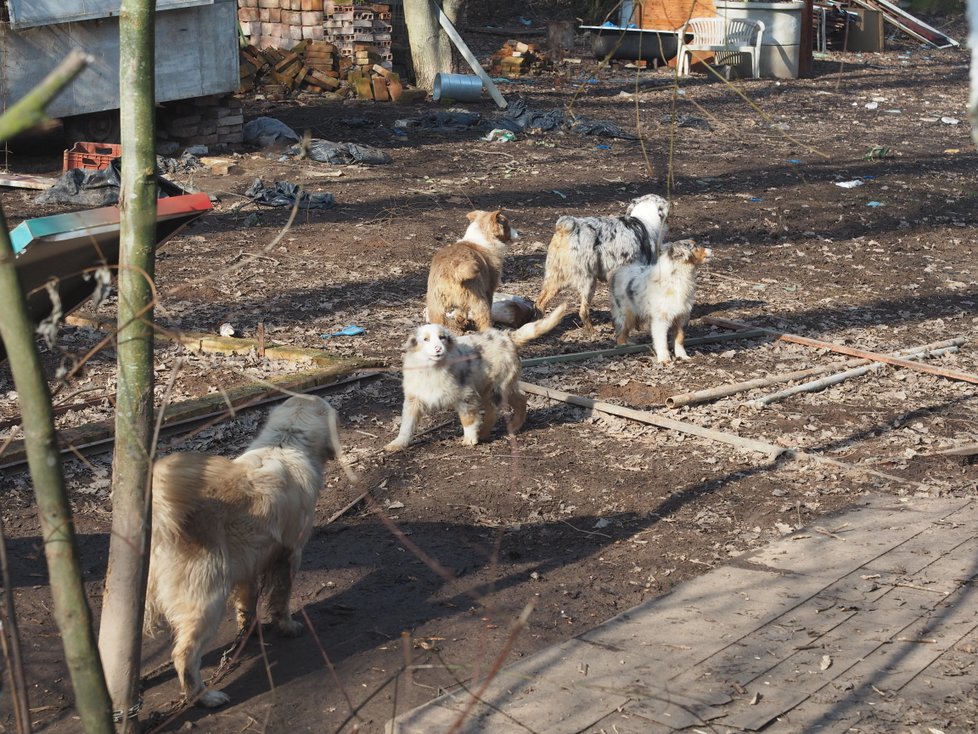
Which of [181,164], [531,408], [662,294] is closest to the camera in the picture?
[531,408]

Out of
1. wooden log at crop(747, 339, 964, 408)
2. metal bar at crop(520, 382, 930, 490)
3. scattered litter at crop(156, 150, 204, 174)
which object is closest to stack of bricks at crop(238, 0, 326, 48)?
scattered litter at crop(156, 150, 204, 174)

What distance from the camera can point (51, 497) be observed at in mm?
2389

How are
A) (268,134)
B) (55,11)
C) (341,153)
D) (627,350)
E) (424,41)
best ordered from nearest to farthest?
1. (627,350)
2. (55,11)
3. (341,153)
4. (268,134)
5. (424,41)

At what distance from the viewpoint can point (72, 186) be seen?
1278 cm

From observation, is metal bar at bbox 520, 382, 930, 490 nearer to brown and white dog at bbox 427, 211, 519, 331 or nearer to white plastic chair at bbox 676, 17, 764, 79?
brown and white dog at bbox 427, 211, 519, 331

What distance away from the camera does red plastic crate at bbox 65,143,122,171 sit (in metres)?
13.6

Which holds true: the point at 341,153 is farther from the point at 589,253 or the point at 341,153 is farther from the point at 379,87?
the point at 589,253

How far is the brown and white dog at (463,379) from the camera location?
7020 millimetres

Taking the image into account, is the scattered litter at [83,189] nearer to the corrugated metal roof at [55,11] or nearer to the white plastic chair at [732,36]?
the corrugated metal roof at [55,11]

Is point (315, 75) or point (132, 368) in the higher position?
point (315, 75)

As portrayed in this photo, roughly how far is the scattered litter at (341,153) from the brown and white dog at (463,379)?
870cm

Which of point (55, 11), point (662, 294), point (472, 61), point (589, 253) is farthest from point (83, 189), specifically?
point (472, 61)

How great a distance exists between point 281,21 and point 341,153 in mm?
6426

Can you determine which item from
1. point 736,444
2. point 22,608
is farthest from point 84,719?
point 736,444
